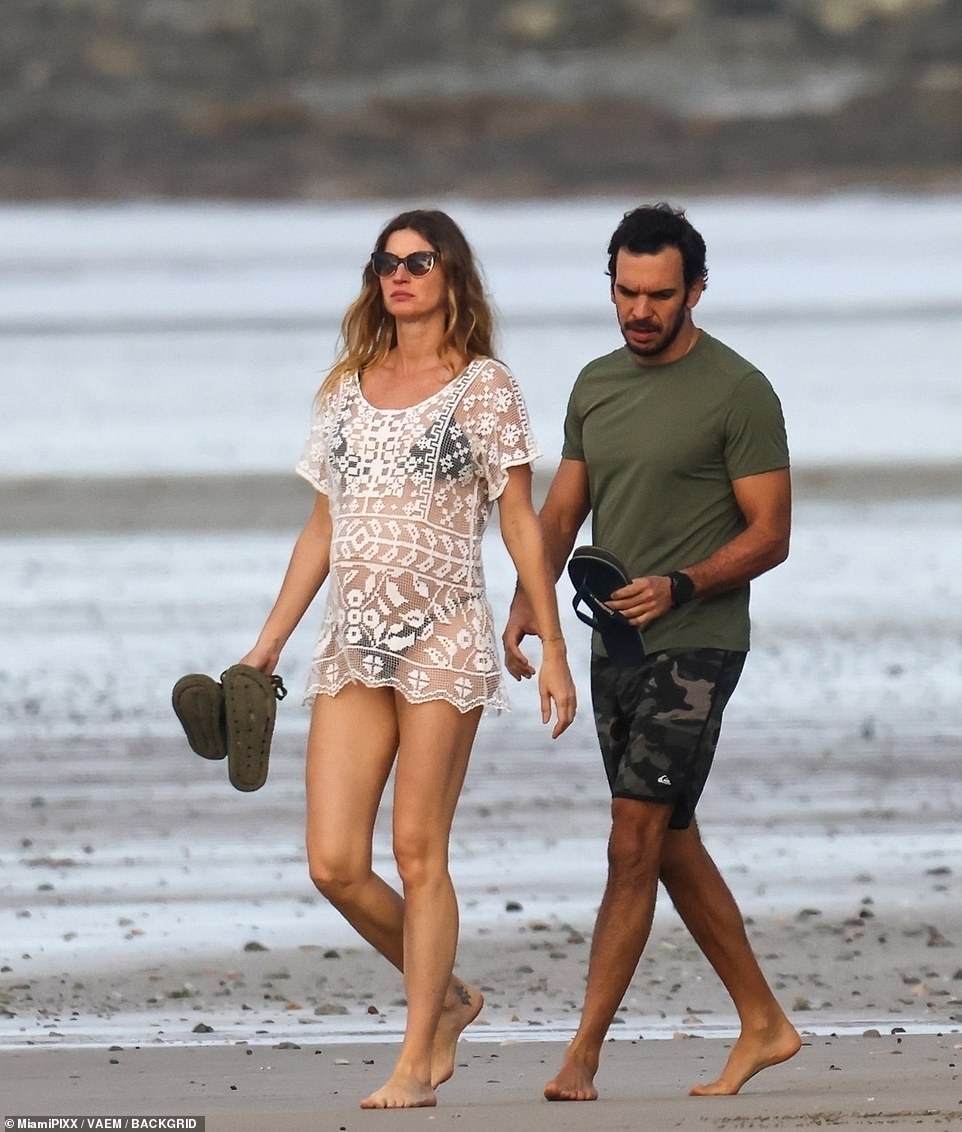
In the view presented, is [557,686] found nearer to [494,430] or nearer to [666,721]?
[666,721]

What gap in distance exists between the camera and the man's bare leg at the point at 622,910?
19.0 ft

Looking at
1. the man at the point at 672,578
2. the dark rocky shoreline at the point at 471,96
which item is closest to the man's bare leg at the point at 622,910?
the man at the point at 672,578

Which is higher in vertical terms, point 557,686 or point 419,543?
point 419,543

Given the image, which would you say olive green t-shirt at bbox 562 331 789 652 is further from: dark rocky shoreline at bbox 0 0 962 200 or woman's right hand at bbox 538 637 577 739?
dark rocky shoreline at bbox 0 0 962 200

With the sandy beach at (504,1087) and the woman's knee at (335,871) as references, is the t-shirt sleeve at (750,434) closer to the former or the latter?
the woman's knee at (335,871)

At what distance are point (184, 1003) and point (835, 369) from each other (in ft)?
81.0

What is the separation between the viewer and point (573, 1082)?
224 inches

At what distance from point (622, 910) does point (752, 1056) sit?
385 mm

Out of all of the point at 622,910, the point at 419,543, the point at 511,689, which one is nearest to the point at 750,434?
the point at 419,543

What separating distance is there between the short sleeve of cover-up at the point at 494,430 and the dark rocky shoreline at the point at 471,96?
197 ft

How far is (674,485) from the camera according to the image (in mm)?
5863

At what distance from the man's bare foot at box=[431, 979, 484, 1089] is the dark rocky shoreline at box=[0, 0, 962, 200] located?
6004 cm

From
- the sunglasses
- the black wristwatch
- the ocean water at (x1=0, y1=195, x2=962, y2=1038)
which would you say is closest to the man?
the black wristwatch

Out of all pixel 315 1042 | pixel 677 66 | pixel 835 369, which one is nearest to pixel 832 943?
pixel 315 1042
